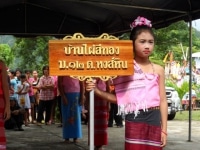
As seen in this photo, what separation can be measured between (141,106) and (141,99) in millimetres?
53

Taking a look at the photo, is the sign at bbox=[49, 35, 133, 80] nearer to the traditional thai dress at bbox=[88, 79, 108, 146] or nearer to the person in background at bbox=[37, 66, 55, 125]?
the traditional thai dress at bbox=[88, 79, 108, 146]

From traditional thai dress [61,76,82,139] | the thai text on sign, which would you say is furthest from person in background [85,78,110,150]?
the thai text on sign

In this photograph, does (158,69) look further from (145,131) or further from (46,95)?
(46,95)

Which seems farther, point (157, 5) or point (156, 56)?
point (156, 56)

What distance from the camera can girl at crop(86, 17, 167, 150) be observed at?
3.27 metres

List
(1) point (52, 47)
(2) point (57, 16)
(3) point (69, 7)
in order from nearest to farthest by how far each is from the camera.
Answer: (1) point (52, 47) → (3) point (69, 7) → (2) point (57, 16)

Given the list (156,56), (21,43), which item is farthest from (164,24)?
(156,56)

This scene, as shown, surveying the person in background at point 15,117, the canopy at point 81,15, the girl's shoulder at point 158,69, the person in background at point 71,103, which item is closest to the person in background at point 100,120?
the person in background at point 71,103

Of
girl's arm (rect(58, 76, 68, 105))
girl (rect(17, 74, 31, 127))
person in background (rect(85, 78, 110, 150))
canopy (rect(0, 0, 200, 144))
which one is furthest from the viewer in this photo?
girl (rect(17, 74, 31, 127))

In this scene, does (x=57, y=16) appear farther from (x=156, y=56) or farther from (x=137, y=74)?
(x=156, y=56)

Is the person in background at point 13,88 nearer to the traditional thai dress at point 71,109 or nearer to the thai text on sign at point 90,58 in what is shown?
the traditional thai dress at point 71,109

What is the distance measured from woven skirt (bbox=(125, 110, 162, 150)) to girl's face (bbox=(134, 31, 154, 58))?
455mm

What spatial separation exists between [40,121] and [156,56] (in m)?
19.3

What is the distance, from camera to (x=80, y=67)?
119 inches
